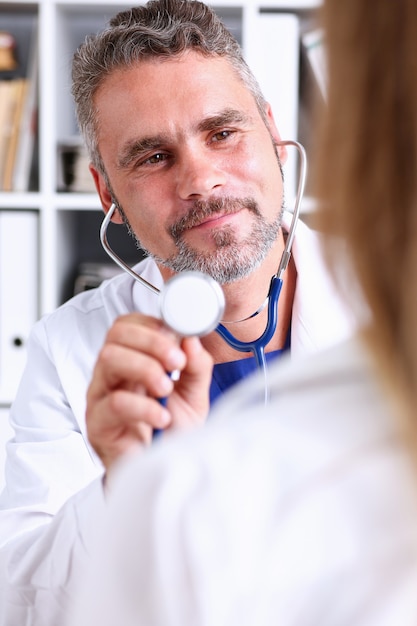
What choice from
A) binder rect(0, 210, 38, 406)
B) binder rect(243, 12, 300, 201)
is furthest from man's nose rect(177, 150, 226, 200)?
binder rect(0, 210, 38, 406)

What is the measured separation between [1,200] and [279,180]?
899 mm

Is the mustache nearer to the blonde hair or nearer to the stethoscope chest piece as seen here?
the stethoscope chest piece

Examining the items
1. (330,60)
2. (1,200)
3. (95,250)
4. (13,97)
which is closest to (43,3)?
(13,97)

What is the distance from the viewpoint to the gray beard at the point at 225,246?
130 cm

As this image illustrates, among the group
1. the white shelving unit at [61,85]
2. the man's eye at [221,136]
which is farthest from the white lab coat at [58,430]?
the white shelving unit at [61,85]

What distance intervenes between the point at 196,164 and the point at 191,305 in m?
0.62

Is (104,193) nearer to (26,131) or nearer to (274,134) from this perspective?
(274,134)

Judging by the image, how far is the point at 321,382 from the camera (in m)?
0.41

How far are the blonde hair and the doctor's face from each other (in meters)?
0.88

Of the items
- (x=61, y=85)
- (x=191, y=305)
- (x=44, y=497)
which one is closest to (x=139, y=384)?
(x=191, y=305)

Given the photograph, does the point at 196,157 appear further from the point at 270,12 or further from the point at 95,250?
the point at 95,250

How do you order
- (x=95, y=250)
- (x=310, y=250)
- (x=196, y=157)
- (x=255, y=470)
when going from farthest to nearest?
1. (x=95, y=250)
2. (x=310, y=250)
3. (x=196, y=157)
4. (x=255, y=470)

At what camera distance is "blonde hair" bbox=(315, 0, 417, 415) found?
0.38 m

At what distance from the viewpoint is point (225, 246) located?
1.31 metres
